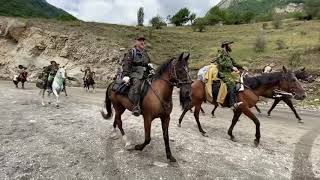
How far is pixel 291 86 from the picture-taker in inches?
460

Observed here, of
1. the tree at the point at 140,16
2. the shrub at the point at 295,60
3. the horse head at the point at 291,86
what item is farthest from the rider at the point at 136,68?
the tree at the point at 140,16

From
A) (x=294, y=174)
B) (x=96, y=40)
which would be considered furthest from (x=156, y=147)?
(x=96, y=40)

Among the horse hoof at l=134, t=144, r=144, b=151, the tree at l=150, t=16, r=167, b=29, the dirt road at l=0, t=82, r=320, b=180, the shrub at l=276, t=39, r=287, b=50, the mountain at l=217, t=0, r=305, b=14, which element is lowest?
the dirt road at l=0, t=82, r=320, b=180

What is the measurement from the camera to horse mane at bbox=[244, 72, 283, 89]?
11.8 meters

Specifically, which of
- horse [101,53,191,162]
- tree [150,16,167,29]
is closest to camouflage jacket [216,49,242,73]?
horse [101,53,191,162]

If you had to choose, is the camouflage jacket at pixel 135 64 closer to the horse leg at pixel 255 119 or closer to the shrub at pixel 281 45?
the horse leg at pixel 255 119

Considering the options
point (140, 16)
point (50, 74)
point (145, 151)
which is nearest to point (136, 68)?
point (145, 151)

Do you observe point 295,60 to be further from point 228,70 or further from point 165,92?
point 165,92

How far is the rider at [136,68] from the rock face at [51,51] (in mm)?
26210

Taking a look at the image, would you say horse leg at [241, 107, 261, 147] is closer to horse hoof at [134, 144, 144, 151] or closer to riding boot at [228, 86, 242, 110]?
riding boot at [228, 86, 242, 110]

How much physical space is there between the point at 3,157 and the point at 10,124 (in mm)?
3934

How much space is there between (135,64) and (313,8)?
5613cm

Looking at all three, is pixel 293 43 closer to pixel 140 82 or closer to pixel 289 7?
pixel 140 82

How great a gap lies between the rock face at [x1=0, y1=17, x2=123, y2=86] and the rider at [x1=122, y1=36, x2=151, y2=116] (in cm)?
2621
